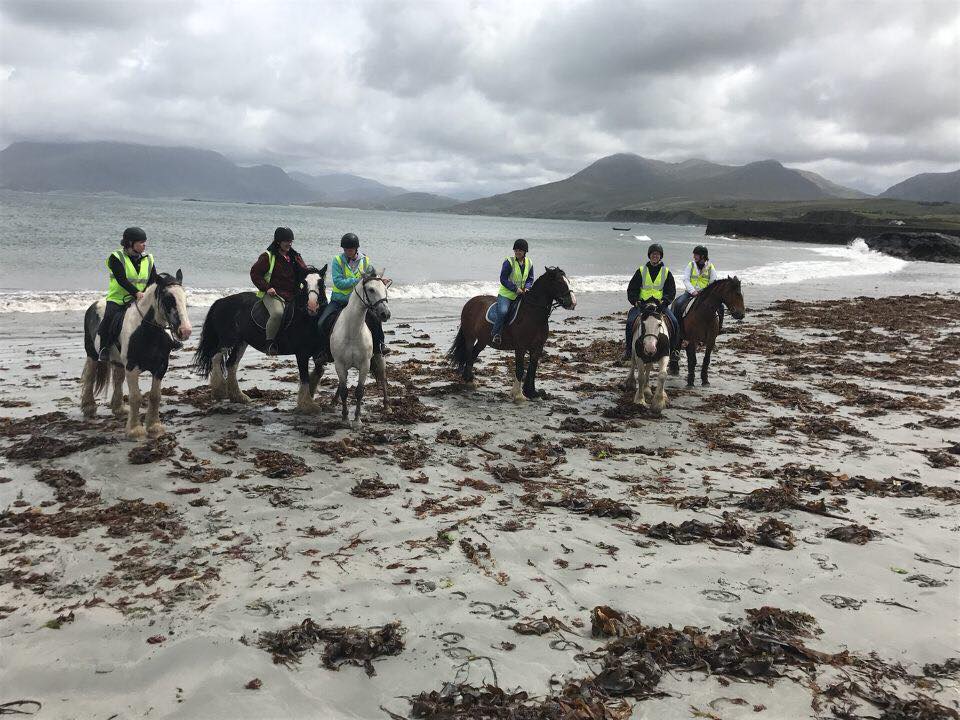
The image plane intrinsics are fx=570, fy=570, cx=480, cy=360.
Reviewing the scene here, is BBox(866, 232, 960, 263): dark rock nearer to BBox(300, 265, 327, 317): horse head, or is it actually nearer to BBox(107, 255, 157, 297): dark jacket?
BBox(300, 265, 327, 317): horse head

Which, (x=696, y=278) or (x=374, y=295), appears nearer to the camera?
(x=374, y=295)

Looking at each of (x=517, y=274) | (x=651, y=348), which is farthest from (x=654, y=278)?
(x=517, y=274)

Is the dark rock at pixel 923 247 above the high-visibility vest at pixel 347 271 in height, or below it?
above

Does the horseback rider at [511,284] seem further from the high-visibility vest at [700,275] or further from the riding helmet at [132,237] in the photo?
the riding helmet at [132,237]

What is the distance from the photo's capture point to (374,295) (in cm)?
816

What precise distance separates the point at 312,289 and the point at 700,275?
8019 mm

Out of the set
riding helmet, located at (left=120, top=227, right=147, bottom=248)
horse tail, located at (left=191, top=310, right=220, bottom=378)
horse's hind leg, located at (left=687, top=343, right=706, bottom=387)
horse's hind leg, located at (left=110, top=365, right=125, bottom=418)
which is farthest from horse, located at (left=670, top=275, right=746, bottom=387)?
horse's hind leg, located at (left=110, top=365, right=125, bottom=418)

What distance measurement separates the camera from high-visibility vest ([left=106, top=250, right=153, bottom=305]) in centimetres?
757

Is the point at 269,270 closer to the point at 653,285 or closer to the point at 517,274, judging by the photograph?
the point at 517,274

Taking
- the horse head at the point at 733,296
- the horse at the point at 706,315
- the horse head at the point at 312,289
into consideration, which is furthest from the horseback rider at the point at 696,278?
the horse head at the point at 312,289

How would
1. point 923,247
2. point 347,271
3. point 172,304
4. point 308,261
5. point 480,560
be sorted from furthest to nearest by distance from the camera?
1. point 923,247
2. point 308,261
3. point 347,271
4. point 172,304
5. point 480,560

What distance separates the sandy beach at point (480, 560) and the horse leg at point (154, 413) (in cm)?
29

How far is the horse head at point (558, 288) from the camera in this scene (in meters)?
9.86

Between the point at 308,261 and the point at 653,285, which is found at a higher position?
the point at 308,261
